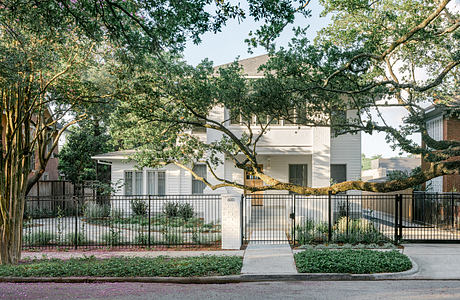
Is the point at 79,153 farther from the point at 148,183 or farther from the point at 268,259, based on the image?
the point at 268,259

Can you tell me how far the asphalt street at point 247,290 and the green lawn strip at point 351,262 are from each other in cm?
57

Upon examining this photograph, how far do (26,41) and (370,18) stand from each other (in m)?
12.6

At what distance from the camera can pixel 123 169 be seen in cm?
2312

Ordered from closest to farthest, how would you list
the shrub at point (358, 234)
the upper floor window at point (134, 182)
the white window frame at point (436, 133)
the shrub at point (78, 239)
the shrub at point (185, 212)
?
the shrub at point (358, 234) → the shrub at point (78, 239) → the shrub at point (185, 212) → the white window frame at point (436, 133) → the upper floor window at point (134, 182)

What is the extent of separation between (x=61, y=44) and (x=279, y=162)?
13388 millimetres

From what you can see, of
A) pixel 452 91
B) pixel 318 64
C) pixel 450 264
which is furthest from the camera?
pixel 452 91

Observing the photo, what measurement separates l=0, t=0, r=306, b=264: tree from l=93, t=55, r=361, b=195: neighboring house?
7.47 metres

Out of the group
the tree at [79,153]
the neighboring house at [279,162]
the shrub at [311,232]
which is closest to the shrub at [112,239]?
the neighboring house at [279,162]

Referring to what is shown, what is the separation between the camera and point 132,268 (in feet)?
33.8

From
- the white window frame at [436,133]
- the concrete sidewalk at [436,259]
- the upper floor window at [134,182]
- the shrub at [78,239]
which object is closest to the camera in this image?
the concrete sidewalk at [436,259]

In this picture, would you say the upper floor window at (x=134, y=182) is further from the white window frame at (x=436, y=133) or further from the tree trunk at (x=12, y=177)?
the white window frame at (x=436, y=133)

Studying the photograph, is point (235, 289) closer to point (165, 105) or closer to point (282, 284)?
→ point (282, 284)

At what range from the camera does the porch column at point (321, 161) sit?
20.1m

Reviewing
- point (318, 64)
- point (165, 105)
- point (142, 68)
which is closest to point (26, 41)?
point (142, 68)
